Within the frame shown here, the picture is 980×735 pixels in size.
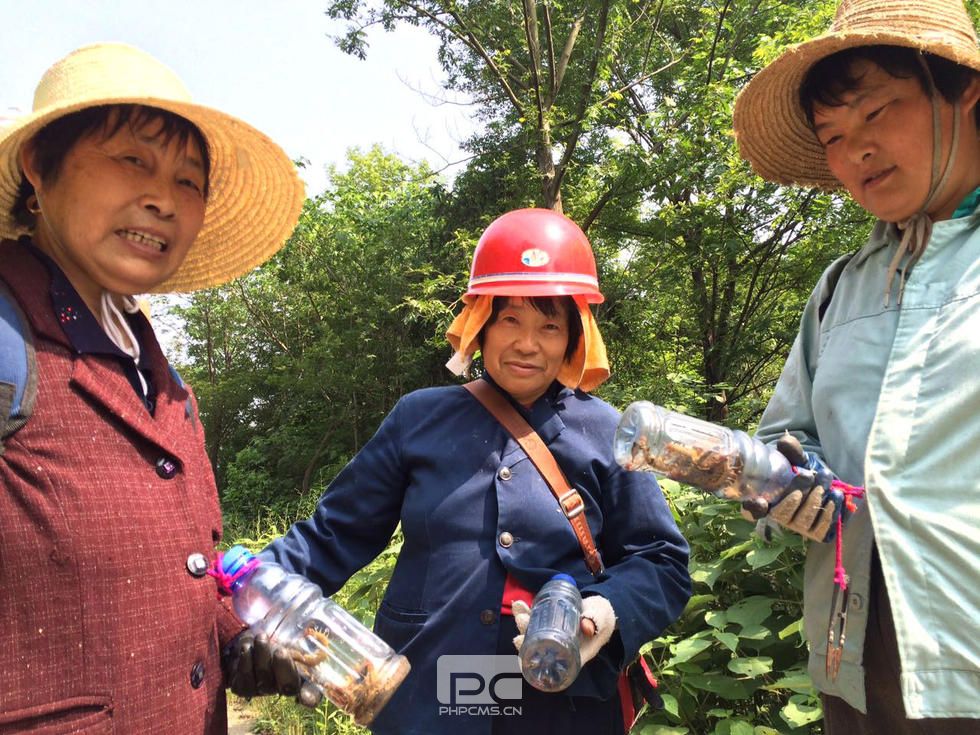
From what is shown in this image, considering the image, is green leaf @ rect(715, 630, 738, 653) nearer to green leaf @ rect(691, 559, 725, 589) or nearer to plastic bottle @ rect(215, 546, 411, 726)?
green leaf @ rect(691, 559, 725, 589)

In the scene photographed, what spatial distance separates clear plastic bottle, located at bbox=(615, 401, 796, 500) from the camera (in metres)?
1.62

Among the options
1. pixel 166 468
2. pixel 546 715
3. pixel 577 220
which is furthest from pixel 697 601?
pixel 577 220

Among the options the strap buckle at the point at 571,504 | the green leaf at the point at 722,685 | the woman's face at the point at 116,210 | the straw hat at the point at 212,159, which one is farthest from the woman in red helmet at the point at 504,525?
the green leaf at the point at 722,685

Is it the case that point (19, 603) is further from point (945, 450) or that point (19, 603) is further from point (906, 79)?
point (906, 79)

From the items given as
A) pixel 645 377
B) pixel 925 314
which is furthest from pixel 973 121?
pixel 645 377

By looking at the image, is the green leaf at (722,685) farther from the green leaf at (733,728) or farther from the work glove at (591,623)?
the work glove at (591,623)

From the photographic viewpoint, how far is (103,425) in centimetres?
141

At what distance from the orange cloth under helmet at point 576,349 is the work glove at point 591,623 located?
27.8 inches

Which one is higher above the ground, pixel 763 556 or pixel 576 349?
pixel 576 349

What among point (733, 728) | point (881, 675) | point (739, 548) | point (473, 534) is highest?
point (473, 534)

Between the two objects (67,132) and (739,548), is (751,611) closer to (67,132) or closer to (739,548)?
(739,548)

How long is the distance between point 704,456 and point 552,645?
0.55m

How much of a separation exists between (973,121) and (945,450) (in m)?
A: 0.78

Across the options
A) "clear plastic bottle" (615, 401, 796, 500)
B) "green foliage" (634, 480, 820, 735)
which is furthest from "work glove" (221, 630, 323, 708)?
"green foliage" (634, 480, 820, 735)
